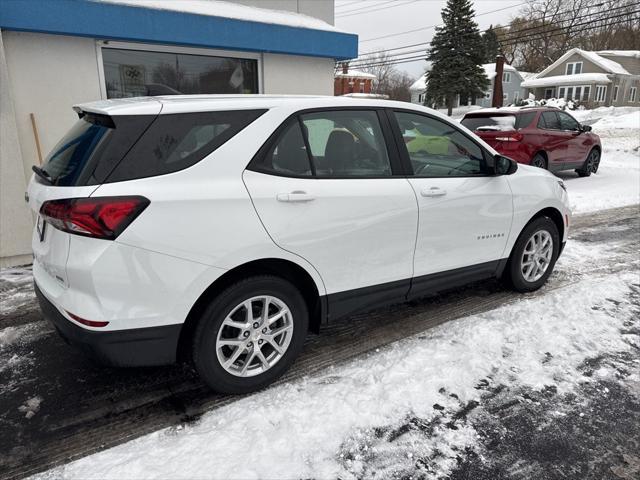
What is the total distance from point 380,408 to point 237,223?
1341mm

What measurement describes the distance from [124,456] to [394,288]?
196 cm

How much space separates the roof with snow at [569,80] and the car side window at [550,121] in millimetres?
36006

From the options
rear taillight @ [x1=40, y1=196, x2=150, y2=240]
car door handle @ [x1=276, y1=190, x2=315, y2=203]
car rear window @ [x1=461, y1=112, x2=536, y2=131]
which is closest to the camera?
rear taillight @ [x1=40, y1=196, x2=150, y2=240]

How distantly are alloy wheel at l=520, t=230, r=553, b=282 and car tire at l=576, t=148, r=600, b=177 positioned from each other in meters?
9.35

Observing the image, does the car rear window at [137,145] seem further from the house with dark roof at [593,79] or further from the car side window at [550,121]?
the house with dark roof at [593,79]

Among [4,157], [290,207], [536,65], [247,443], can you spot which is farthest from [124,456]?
[536,65]

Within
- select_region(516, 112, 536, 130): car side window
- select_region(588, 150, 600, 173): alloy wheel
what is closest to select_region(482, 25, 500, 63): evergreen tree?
select_region(588, 150, 600, 173): alloy wheel

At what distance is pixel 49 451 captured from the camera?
2.41 metres

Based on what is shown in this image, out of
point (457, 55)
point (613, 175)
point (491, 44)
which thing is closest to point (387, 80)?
point (491, 44)

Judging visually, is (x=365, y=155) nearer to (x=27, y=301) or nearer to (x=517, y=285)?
(x=517, y=285)

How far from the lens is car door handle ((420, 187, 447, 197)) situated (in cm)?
332

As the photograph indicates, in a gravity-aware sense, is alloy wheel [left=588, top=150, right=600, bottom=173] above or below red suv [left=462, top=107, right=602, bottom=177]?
below

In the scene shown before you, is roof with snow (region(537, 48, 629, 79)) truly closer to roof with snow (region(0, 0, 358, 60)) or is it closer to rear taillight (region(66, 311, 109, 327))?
roof with snow (region(0, 0, 358, 60))

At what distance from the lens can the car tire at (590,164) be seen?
40.6 ft
